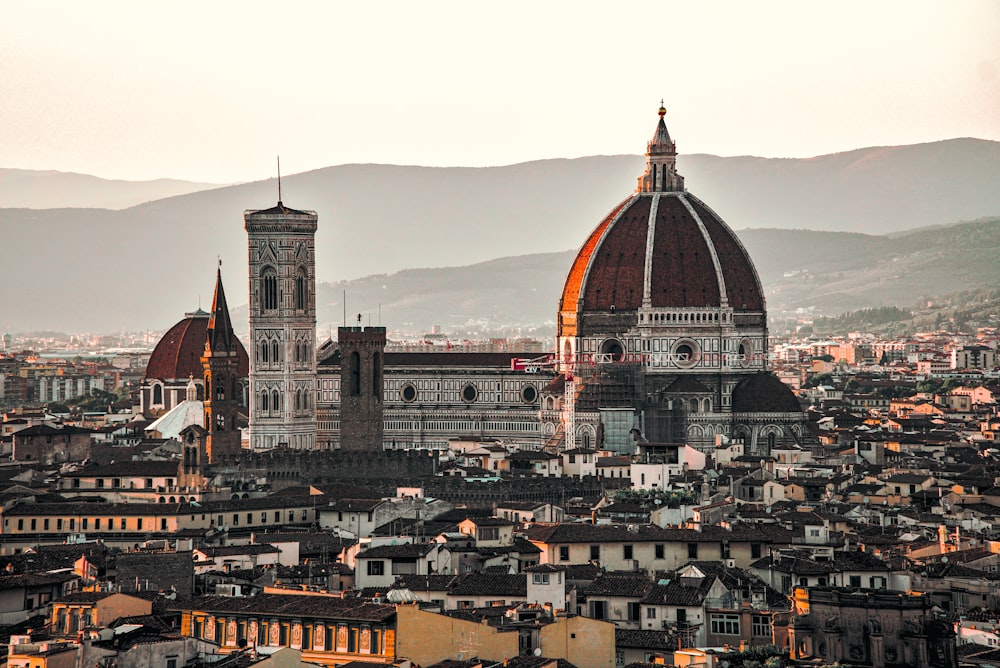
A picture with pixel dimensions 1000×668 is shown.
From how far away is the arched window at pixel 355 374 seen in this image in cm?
12394

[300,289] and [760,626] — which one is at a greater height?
[300,289]

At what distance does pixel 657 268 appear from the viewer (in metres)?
128

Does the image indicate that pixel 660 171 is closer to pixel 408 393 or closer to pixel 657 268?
pixel 657 268

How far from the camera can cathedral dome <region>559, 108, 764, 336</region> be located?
5020 inches

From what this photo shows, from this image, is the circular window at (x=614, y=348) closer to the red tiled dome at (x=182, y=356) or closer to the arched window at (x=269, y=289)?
the arched window at (x=269, y=289)

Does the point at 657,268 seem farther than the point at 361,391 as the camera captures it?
Yes

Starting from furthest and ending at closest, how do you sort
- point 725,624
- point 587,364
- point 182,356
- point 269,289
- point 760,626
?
1. point 182,356
2. point 587,364
3. point 269,289
4. point 725,624
5. point 760,626

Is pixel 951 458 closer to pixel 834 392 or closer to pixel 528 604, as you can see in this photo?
pixel 528 604

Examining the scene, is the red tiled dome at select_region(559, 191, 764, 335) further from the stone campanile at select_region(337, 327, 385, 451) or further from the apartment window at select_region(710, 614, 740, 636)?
the apartment window at select_region(710, 614, 740, 636)

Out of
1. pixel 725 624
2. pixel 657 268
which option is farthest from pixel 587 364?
pixel 725 624

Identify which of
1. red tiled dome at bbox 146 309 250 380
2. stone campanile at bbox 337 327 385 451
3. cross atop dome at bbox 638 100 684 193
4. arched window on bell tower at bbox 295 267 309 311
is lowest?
stone campanile at bbox 337 327 385 451

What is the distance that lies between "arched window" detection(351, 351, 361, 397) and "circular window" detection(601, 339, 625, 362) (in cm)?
1329

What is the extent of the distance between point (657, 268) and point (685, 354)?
4.69 meters

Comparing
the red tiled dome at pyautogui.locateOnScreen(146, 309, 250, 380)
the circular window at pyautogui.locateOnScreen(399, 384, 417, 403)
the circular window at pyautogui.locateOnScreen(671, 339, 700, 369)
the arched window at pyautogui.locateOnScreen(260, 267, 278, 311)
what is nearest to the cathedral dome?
the circular window at pyautogui.locateOnScreen(671, 339, 700, 369)
